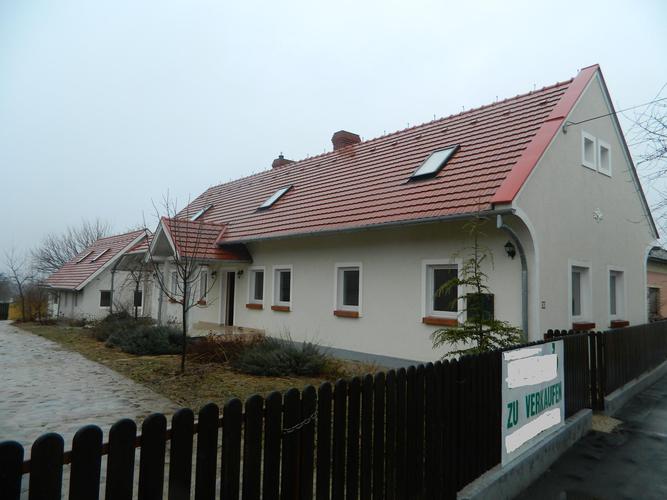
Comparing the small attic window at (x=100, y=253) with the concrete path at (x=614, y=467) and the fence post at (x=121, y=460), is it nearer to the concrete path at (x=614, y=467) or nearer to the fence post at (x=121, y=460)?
the concrete path at (x=614, y=467)

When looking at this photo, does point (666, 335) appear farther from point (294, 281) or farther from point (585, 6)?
point (294, 281)

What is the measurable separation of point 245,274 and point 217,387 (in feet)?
24.5

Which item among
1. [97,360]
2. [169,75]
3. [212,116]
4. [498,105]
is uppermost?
[212,116]

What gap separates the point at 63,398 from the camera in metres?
7.20

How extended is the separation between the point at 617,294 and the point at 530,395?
31.5 ft

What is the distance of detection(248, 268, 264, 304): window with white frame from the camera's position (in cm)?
1509

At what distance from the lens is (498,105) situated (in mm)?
12406

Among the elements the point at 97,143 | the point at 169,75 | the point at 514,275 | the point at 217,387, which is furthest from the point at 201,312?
Answer: the point at 97,143

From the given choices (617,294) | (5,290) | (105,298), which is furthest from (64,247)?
(617,294)

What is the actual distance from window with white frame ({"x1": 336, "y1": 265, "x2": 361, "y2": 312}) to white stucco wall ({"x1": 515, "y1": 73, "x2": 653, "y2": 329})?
14.6ft

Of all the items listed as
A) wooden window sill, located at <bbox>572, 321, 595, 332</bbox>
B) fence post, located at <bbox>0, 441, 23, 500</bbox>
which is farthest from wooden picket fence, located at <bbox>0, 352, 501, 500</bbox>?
wooden window sill, located at <bbox>572, 321, 595, 332</bbox>

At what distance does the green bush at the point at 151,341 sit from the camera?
485 inches

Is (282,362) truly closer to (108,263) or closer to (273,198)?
(273,198)

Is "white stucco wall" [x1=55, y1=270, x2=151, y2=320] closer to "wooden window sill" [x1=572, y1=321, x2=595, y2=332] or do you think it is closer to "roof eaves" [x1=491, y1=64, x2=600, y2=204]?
"roof eaves" [x1=491, y1=64, x2=600, y2=204]
